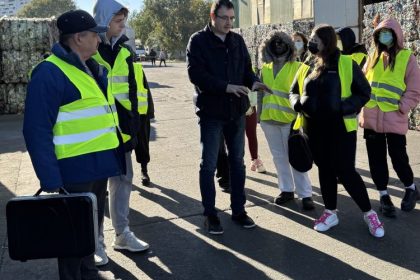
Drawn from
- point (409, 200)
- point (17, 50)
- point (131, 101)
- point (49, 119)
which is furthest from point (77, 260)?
point (17, 50)

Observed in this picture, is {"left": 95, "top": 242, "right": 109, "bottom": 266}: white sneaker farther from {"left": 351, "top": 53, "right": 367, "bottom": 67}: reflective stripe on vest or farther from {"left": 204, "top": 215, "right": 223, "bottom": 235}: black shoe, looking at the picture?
{"left": 351, "top": 53, "right": 367, "bottom": 67}: reflective stripe on vest

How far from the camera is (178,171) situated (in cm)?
684

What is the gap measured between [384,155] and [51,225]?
10.9ft

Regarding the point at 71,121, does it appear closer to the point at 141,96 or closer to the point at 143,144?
the point at 141,96

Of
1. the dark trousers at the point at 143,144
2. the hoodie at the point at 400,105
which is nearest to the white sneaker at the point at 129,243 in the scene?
the dark trousers at the point at 143,144

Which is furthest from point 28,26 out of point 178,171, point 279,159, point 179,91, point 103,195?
point 103,195

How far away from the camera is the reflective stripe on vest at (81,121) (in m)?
3.02

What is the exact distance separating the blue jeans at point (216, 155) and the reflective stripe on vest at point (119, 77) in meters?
0.78

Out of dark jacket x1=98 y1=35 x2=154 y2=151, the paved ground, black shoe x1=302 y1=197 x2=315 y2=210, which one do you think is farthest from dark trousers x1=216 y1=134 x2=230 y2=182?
dark jacket x1=98 y1=35 x2=154 y2=151

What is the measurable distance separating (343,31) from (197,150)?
364 centimetres

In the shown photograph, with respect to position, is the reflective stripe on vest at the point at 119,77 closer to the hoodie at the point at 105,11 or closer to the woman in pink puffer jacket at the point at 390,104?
the hoodie at the point at 105,11

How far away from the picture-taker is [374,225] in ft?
14.2

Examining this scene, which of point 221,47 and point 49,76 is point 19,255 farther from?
point 221,47

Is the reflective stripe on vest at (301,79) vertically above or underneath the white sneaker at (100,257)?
above
